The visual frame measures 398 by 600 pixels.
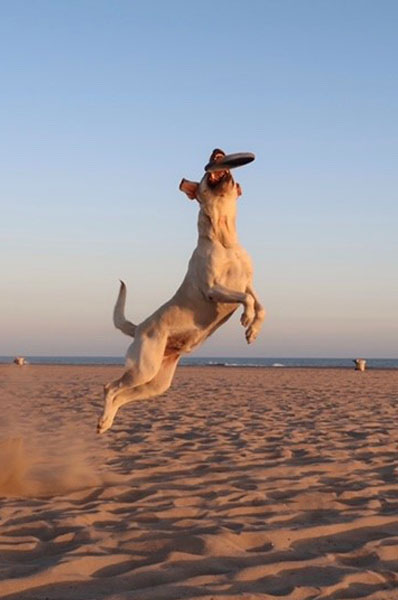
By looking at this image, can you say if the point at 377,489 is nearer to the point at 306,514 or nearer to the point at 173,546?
the point at 306,514

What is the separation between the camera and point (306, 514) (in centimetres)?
518

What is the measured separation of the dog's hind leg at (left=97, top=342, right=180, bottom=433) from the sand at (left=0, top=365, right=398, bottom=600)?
530 mm

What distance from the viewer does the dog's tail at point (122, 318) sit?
6.86 m

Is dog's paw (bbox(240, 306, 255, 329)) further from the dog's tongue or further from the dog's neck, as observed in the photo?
the dog's tongue

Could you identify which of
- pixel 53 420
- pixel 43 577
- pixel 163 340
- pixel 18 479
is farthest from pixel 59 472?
pixel 53 420

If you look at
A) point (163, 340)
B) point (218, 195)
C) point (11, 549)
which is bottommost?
point (11, 549)

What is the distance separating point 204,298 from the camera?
6328mm

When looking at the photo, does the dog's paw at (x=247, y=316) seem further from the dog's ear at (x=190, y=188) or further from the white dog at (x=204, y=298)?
the dog's ear at (x=190, y=188)

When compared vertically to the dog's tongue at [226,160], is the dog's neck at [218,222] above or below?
below

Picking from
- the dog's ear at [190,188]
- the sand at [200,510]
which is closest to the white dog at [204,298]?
the dog's ear at [190,188]

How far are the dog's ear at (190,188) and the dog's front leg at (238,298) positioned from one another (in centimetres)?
81

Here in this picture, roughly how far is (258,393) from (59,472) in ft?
37.7

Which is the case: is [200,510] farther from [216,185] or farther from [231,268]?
[216,185]

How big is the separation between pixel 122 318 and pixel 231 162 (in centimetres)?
181
